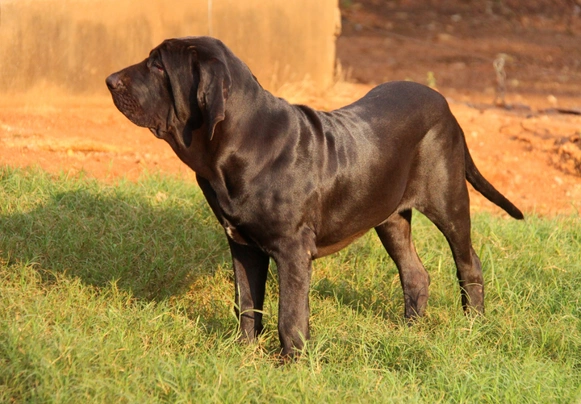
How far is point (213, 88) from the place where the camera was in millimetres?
4008

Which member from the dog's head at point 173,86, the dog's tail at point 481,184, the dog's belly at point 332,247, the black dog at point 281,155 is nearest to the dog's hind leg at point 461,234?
the black dog at point 281,155

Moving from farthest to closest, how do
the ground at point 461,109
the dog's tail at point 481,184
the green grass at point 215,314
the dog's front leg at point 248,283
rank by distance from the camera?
the ground at point 461,109 → the dog's tail at point 481,184 → the dog's front leg at point 248,283 → the green grass at point 215,314

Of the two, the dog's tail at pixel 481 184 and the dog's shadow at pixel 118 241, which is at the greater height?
the dog's tail at pixel 481 184

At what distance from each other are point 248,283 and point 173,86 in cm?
113

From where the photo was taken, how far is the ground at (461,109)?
7.14 m

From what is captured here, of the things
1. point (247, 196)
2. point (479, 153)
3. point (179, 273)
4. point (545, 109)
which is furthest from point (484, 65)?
point (247, 196)

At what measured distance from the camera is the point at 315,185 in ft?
14.3

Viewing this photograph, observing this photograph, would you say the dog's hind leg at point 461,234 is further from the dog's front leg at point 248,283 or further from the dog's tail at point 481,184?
the dog's front leg at point 248,283

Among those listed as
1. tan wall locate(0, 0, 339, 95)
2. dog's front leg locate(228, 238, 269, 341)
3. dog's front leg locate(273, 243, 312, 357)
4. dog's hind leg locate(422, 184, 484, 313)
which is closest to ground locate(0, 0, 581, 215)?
tan wall locate(0, 0, 339, 95)

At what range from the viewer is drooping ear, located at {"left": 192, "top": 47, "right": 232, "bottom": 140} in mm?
3967

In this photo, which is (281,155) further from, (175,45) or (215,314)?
(215,314)

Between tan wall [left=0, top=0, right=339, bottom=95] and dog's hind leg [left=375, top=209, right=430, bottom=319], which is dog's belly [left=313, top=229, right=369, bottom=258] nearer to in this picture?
Answer: dog's hind leg [left=375, top=209, right=430, bottom=319]

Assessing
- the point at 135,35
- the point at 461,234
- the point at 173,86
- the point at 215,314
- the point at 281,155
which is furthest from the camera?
the point at 135,35

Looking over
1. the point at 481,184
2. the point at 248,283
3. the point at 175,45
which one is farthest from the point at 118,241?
the point at 481,184
